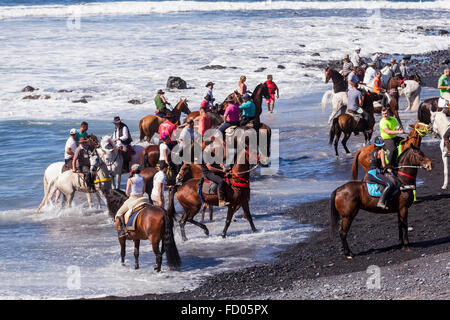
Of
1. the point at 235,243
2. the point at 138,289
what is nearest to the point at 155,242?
the point at 138,289

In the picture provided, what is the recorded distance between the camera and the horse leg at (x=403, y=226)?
43.9 ft

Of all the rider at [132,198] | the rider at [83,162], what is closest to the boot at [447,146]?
the rider at [132,198]

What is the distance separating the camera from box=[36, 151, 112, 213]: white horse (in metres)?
18.3

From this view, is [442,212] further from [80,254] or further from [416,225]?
[80,254]

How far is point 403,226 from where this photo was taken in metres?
13.5

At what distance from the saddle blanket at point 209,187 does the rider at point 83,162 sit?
422 centimetres

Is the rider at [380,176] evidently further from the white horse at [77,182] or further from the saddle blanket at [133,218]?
the white horse at [77,182]

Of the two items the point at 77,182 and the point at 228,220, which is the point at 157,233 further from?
the point at 77,182

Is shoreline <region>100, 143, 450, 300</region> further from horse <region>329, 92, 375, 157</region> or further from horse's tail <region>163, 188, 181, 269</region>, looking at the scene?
horse <region>329, 92, 375, 157</region>

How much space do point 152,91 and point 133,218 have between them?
2967 centimetres

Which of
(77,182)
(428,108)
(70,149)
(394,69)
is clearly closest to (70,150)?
(70,149)

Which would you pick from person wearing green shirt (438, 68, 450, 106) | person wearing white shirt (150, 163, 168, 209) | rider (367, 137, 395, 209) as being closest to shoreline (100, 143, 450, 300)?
rider (367, 137, 395, 209)

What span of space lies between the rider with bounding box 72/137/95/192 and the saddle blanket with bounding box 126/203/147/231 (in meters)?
5.27

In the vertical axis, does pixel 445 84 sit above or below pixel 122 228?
above
